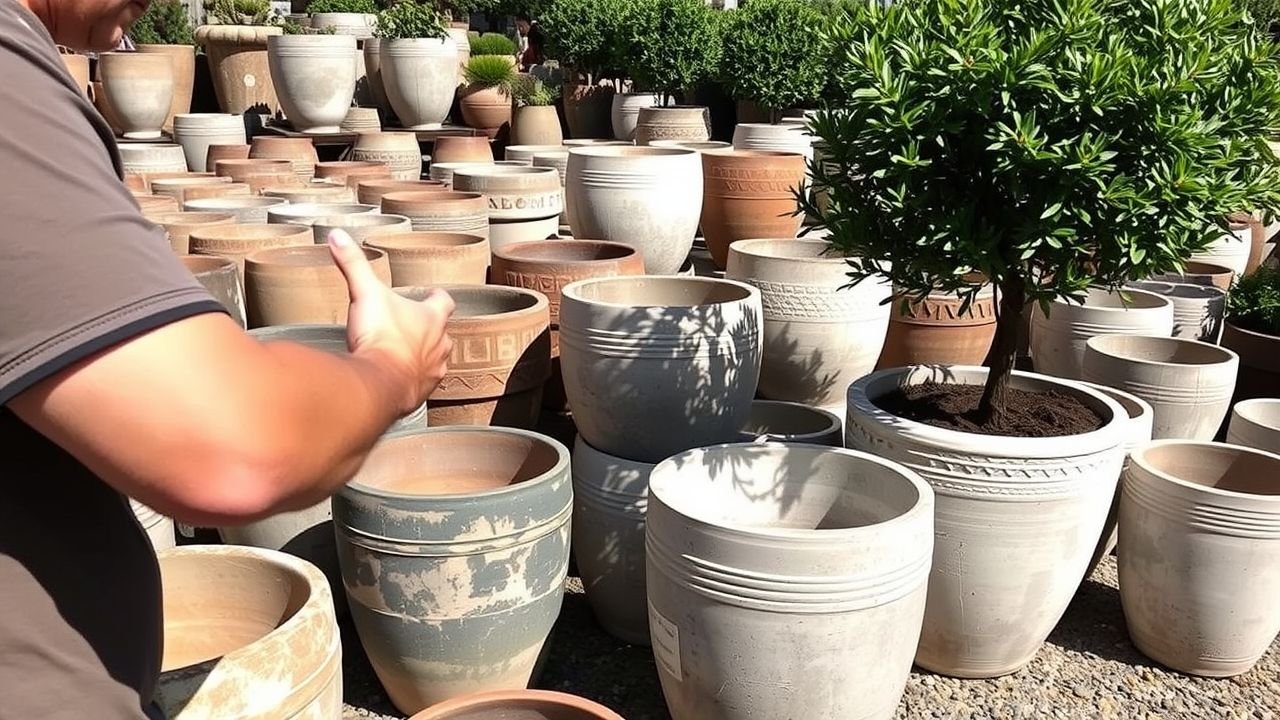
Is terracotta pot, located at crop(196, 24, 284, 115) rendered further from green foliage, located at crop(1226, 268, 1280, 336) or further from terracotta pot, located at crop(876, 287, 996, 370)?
green foliage, located at crop(1226, 268, 1280, 336)

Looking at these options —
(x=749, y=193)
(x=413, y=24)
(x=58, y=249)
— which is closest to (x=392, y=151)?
(x=413, y=24)

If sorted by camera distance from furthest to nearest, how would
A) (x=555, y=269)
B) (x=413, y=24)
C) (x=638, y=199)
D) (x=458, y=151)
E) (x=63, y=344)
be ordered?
(x=413, y=24)
(x=458, y=151)
(x=638, y=199)
(x=555, y=269)
(x=63, y=344)

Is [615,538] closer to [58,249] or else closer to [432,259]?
[432,259]

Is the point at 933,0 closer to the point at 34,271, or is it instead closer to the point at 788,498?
the point at 788,498

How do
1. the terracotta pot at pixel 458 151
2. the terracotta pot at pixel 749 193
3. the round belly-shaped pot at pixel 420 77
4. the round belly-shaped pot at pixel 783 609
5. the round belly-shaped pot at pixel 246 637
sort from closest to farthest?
the round belly-shaped pot at pixel 246 637 → the round belly-shaped pot at pixel 783 609 → the terracotta pot at pixel 749 193 → the terracotta pot at pixel 458 151 → the round belly-shaped pot at pixel 420 77

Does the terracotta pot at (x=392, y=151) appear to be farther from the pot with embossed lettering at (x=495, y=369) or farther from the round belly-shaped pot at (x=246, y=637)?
the round belly-shaped pot at (x=246, y=637)

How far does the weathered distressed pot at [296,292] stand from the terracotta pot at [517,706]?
5.76 ft

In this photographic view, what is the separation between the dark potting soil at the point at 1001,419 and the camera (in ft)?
9.34

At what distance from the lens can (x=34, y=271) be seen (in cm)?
70

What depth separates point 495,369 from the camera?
11.3ft

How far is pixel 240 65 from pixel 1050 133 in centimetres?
845

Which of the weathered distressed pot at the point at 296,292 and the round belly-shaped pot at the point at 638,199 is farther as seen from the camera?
the round belly-shaped pot at the point at 638,199

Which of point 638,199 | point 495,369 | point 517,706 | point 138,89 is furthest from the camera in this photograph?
point 138,89

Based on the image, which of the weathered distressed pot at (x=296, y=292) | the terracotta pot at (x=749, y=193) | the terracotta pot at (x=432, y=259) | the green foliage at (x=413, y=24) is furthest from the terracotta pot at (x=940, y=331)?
the green foliage at (x=413, y=24)
